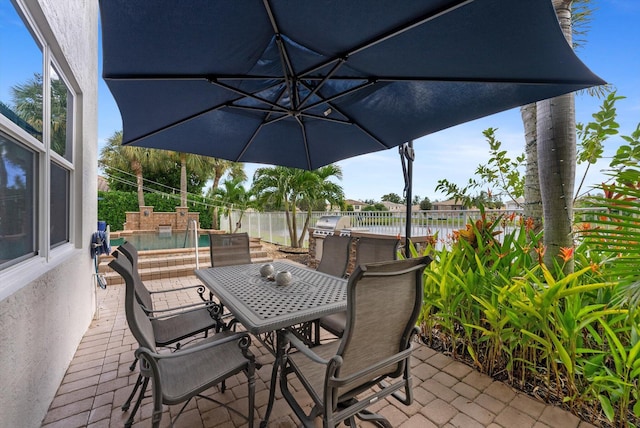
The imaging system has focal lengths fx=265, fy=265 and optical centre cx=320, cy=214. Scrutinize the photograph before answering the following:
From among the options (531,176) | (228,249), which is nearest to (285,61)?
(228,249)

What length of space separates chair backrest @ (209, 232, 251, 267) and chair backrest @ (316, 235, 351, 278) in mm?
1221

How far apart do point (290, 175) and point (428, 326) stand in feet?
24.3

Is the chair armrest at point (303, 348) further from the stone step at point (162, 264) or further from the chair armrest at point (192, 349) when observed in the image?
the stone step at point (162, 264)

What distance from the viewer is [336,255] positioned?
11.9 ft

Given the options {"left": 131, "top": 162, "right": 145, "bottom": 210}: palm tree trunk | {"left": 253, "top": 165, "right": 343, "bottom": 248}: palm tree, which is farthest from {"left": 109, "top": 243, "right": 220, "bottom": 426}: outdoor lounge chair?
{"left": 131, "top": 162, "right": 145, "bottom": 210}: palm tree trunk

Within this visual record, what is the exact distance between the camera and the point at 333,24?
68.6 inches

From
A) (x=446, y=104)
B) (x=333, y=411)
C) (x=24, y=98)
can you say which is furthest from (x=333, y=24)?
(x=333, y=411)

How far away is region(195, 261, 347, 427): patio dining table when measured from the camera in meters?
1.81

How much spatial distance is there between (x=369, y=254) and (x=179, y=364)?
2167 millimetres

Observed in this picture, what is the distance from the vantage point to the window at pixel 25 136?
1.58 meters

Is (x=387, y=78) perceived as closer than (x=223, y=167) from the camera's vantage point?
Yes

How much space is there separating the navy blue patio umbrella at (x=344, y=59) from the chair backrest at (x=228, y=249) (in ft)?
5.13

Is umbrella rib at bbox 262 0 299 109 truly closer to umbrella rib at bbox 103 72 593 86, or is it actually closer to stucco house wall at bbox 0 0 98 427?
umbrella rib at bbox 103 72 593 86

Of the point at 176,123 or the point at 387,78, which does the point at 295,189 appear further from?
the point at 387,78
